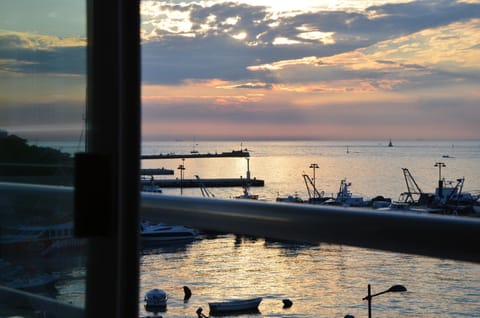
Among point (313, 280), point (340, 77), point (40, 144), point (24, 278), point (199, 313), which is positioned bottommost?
point (199, 313)

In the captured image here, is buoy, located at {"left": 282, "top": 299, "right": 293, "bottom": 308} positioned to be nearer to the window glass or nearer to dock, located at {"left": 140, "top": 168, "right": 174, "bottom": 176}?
dock, located at {"left": 140, "top": 168, "right": 174, "bottom": 176}

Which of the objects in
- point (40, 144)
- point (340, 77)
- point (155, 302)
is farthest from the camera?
point (340, 77)

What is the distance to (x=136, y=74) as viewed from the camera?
631mm

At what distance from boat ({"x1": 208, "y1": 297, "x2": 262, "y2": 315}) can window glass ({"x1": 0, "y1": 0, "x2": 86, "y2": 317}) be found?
1374 millimetres

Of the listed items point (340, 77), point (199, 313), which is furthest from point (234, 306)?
point (340, 77)

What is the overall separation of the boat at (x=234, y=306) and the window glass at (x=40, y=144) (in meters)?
1.37

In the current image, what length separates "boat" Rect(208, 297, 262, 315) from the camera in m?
2.11

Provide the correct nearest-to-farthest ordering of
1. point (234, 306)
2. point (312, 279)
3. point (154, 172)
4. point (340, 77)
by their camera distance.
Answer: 1. point (234, 306)
2. point (312, 279)
3. point (154, 172)
4. point (340, 77)

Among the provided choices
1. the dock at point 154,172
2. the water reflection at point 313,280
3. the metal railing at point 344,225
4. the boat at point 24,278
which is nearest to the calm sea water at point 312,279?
the water reflection at point 313,280

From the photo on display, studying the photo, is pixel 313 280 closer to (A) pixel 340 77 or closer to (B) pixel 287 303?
(B) pixel 287 303

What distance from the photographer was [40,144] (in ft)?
2.40

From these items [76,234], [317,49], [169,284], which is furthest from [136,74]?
[317,49]

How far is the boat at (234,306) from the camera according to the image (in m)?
2.11

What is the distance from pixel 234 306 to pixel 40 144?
4.87ft
